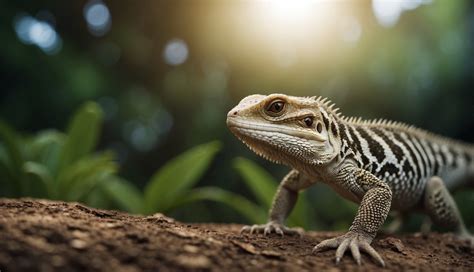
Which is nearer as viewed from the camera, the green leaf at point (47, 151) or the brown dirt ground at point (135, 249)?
the brown dirt ground at point (135, 249)

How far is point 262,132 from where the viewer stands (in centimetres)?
285

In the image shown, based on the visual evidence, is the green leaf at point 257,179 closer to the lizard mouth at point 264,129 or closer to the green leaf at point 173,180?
the green leaf at point 173,180

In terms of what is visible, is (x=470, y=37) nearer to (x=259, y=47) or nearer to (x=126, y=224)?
(x=259, y=47)

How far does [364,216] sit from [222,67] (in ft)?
17.7

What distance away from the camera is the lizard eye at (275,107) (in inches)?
115

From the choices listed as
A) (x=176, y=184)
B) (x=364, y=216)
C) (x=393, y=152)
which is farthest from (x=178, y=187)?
(x=364, y=216)

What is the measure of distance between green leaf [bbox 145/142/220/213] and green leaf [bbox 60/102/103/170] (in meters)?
0.80

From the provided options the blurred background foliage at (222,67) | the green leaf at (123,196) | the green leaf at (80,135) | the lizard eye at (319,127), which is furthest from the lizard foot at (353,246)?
the blurred background foliage at (222,67)

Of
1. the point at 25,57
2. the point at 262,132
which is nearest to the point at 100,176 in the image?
the point at 262,132

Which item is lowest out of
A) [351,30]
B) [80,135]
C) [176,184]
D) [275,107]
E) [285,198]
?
[176,184]

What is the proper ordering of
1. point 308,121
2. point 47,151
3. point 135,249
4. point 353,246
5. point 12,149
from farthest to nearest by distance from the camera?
point 47,151 → point 12,149 → point 308,121 → point 353,246 → point 135,249

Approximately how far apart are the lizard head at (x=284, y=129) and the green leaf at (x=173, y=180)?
5.57ft

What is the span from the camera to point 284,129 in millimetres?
2902

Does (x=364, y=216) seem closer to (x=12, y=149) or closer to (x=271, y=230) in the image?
(x=271, y=230)
